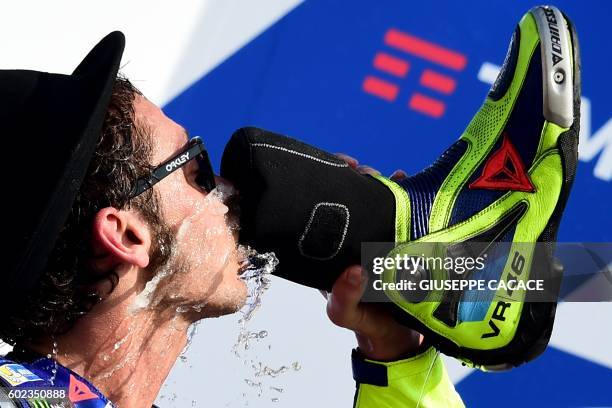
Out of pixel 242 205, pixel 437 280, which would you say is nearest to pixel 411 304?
pixel 437 280

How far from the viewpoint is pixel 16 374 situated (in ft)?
3.70

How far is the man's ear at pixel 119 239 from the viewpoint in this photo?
121 cm

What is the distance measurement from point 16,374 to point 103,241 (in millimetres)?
197

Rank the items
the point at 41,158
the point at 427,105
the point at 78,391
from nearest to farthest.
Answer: the point at 41,158 → the point at 78,391 → the point at 427,105

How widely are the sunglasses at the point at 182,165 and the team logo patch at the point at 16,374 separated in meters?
0.26

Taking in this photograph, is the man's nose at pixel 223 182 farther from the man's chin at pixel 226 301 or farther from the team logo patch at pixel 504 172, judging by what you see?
the team logo patch at pixel 504 172

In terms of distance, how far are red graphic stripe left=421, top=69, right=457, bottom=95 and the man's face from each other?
2.59 ft

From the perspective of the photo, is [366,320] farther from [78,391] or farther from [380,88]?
[380,88]

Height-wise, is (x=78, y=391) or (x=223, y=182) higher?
(x=223, y=182)

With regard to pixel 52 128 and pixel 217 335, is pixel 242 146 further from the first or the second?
pixel 217 335

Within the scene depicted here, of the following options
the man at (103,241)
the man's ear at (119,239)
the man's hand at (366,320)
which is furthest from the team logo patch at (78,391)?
the man's hand at (366,320)

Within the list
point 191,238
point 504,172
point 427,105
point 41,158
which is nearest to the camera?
point 41,158

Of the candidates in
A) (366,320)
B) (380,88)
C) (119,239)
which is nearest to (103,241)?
(119,239)

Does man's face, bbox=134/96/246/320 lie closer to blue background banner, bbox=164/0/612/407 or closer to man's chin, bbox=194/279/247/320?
man's chin, bbox=194/279/247/320
